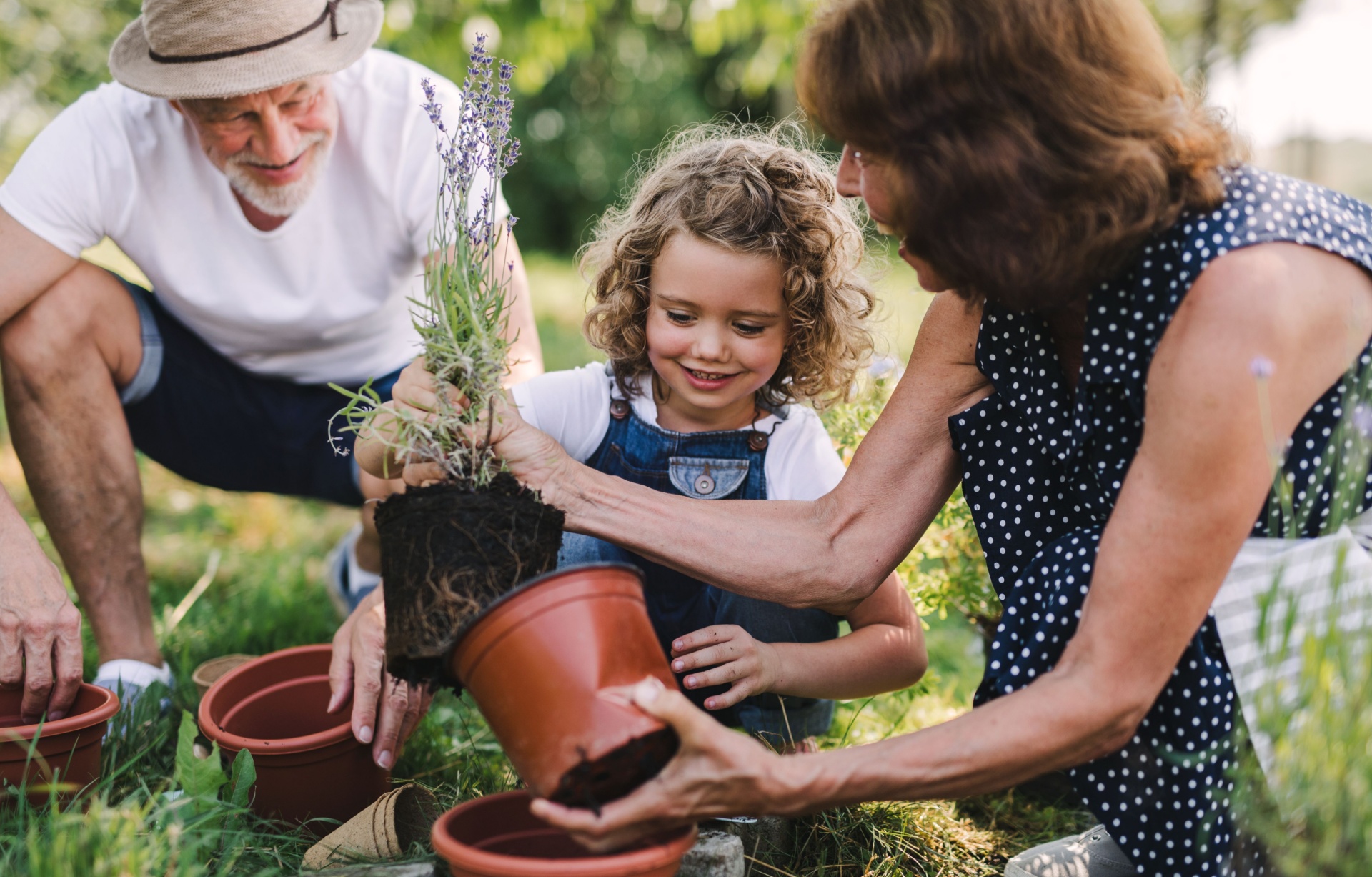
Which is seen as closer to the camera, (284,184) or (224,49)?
(224,49)

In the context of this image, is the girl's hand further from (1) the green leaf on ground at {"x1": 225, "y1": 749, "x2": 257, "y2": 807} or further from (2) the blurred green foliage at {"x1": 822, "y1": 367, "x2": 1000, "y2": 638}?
(1) the green leaf on ground at {"x1": 225, "y1": 749, "x2": 257, "y2": 807}

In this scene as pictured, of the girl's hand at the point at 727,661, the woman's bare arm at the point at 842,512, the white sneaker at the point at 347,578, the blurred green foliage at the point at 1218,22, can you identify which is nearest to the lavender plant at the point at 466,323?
the woman's bare arm at the point at 842,512

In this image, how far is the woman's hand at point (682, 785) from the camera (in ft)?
4.45

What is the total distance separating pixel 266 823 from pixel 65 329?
1475 mm

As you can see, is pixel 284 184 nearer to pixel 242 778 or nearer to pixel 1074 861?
pixel 242 778

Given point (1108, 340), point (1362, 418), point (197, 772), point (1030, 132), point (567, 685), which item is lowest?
point (197, 772)

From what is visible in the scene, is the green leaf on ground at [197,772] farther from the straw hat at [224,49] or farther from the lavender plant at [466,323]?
the straw hat at [224,49]

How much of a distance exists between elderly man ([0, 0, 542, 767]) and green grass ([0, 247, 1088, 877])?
0.26 meters

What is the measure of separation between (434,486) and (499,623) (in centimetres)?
30

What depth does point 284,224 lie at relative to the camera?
2859 millimetres

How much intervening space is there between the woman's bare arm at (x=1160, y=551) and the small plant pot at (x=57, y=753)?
1087 millimetres

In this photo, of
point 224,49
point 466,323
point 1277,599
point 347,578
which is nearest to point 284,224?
point 224,49

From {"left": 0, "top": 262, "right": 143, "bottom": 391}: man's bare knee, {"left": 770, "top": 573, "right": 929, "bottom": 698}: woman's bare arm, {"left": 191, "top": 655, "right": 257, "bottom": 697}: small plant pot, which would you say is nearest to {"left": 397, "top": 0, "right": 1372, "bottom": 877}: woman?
{"left": 770, "top": 573, "right": 929, "bottom": 698}: woman's bare arm

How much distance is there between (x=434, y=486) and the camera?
1658 millimetres
